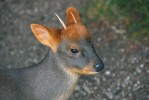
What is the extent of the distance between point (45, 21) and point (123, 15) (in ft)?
3.52

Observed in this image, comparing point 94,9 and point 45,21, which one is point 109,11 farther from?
point 45,21

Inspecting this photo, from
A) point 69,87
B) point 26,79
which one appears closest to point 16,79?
point 26,79

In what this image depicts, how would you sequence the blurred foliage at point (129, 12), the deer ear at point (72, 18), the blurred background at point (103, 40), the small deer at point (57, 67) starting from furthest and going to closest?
1. the blurred foliage at point (129, 12)
2. the blurred background at point (103, 40)
3. the deer ear at point (72, 18)
4. the small deer at point (57, 67)

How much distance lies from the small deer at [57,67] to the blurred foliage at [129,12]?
1.63 metres

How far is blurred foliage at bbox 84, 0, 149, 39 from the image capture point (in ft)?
22.6

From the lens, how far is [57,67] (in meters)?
5.33

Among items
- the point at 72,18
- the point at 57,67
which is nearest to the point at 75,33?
the point at 72,18

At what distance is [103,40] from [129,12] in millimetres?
467

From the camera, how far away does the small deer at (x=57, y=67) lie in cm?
513

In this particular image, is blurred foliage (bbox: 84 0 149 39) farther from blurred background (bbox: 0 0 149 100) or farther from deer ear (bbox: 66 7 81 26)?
deer ear (bbox: 66 7 81 26)

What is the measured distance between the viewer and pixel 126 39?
23.3 feet

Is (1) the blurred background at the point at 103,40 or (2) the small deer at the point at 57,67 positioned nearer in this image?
(2) the small deer at the point at 57,67

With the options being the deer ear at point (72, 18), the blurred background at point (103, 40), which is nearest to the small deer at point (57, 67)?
the deer ear at point (72, 18)

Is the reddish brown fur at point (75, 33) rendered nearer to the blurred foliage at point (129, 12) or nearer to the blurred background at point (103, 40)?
the blurred background at point (103, 40)
